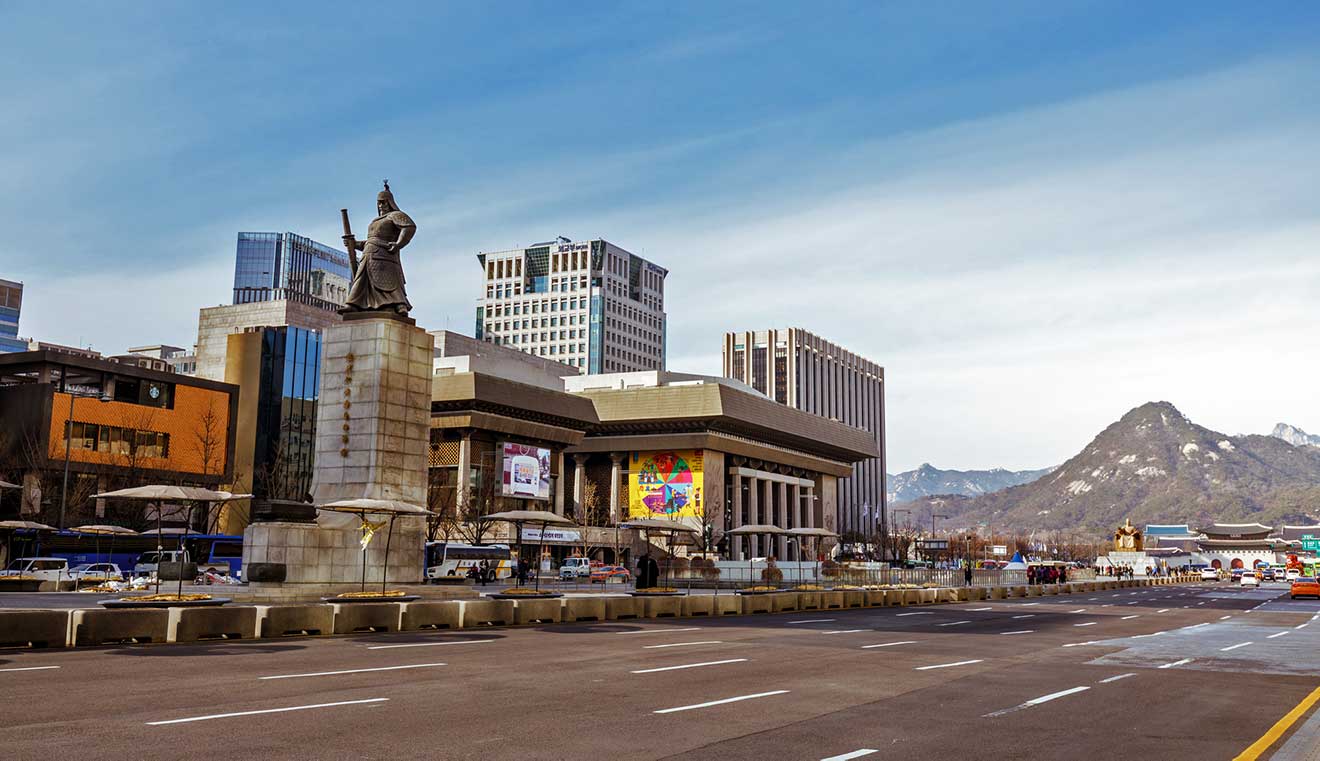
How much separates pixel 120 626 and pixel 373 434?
13.1 metres

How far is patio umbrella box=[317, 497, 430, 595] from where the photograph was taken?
29672 mm

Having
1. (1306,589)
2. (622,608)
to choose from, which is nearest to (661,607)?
(622,608)

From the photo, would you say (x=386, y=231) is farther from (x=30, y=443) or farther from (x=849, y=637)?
(x=30, y=443)

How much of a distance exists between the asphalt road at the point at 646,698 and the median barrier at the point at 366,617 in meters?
1.03

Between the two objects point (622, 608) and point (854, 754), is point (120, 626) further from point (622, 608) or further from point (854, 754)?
point (854, 754)

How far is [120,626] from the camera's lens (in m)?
21.3

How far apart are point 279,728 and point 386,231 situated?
27.0 meters

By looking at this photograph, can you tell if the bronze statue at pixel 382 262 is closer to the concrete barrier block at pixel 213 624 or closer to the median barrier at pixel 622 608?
the median barrier at pixel 622 608

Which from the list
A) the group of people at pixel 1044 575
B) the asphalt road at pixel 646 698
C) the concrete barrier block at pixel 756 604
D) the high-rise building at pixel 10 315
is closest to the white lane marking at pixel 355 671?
the asphalt road at pixel 646 698

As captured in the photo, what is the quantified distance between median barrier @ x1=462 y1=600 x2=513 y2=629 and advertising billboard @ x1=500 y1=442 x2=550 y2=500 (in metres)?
81.3

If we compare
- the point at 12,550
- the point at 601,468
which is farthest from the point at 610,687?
the point at 601,468

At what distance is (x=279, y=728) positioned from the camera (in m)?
11.5

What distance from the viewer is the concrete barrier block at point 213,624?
73.3 feet

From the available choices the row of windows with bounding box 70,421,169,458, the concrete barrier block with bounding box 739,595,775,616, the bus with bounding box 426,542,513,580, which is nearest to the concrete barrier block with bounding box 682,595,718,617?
the concrete barrier block with bounding box 739,595,775,616
